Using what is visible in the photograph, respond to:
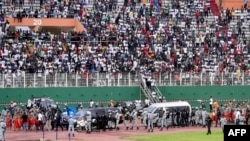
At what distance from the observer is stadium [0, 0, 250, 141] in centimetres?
4147

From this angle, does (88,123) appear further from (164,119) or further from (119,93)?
(119,93)

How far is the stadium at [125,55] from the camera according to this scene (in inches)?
1633

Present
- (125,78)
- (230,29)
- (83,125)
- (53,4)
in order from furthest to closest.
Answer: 1. (230,29)
2. (53,4)
3. (125,78)
4. (83,125)

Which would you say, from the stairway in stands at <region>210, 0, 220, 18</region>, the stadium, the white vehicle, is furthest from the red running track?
the stairway in stands at <region>210, 0, 220, 18</region>

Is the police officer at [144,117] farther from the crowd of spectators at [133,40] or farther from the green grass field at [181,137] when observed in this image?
the crowd of spectators at [133,40]

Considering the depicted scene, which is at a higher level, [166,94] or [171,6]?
[171,6]

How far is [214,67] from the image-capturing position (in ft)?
161

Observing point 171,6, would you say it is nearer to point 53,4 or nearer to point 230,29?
point 230,29

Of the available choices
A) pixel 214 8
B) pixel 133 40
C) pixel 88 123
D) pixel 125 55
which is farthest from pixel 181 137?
pixel 214 8

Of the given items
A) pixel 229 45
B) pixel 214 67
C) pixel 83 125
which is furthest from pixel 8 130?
pixel 229 45

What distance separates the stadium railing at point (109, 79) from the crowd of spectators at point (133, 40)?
41.7 inches

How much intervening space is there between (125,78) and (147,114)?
936 cm

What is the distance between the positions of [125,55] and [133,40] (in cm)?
266

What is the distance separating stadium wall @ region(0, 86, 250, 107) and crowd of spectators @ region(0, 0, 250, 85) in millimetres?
1504
